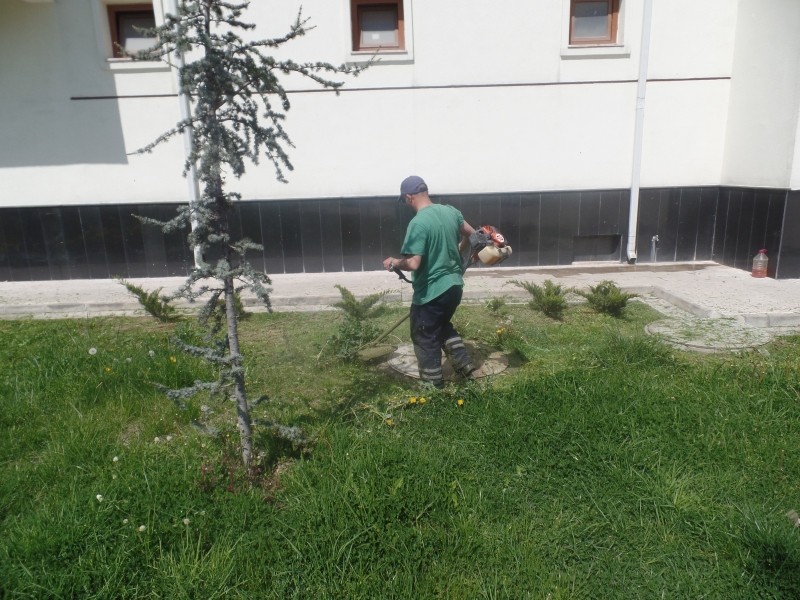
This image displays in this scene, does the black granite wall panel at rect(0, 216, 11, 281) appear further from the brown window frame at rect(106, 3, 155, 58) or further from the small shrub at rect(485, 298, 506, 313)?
the small shrub at rect(485, 298, 506, 313)

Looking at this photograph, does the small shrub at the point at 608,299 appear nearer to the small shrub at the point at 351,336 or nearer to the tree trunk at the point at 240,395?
the small shrub at the point at 351,336

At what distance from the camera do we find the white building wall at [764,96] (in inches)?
300

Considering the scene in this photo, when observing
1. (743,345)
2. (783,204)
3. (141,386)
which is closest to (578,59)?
(783,204)

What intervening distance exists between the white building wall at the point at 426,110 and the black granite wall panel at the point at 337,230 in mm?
227

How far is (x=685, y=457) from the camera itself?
352 cm

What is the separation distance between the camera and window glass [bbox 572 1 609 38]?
29.3ft

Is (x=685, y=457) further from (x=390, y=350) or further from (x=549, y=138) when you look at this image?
(x=549, y=138)

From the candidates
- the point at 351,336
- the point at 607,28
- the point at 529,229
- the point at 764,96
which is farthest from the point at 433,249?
the point at 607,28

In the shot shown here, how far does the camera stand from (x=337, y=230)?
362 inches

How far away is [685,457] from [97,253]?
8.85 metres

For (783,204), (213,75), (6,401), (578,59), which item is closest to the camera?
(213,75)

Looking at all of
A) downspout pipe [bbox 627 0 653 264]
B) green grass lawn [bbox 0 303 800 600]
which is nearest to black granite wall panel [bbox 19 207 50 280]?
green grass lawn [bbox 0 303 800 600]

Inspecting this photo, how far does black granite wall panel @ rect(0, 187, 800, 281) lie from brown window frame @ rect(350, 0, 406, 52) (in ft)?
7.42

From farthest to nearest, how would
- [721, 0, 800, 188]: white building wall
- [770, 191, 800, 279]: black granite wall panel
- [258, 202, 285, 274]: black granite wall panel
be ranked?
1. [258, 202, 285, 274]: black granite wall panel
2. [770, 191, 800, 279]: black granite wall panel
3. [721, 0, 800, 188]: white building wall
